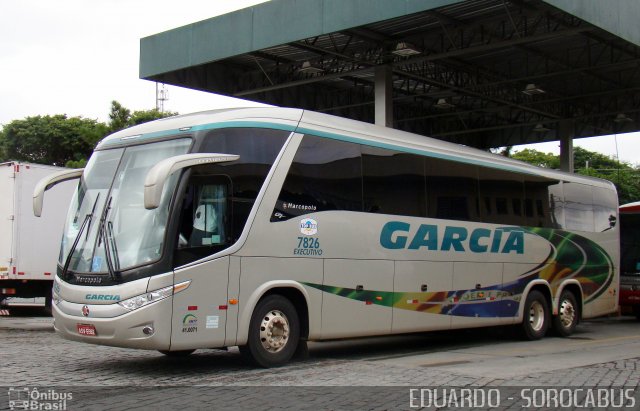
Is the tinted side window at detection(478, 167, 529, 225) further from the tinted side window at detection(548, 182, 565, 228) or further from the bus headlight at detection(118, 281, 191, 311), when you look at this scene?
the bus headlight at detection(118, 281, 191, 311)

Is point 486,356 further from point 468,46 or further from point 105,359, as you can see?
point 468,46

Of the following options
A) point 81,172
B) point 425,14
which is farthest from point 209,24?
point 81,172

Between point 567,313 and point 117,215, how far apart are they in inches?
424

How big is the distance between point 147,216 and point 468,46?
13298 mm

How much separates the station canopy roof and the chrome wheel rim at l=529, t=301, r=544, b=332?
6696 millimetres

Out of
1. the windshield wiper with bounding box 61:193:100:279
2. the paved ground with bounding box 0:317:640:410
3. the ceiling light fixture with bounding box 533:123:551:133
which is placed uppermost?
the ceiling light fixture with bounding box 533:123:551:133

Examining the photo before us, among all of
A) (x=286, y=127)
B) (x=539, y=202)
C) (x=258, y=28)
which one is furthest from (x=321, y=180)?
(x=258, y=28)

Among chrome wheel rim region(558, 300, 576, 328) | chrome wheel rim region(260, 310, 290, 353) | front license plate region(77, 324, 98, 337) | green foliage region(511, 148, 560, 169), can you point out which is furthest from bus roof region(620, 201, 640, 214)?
green foliage region(511, 148, 560, 169)

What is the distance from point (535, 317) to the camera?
15.1 metres

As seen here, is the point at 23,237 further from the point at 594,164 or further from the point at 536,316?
the point at 594,164

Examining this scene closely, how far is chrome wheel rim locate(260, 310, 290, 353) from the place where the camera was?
9.61m

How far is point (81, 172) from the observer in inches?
424

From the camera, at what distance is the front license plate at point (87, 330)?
8750 millimetres

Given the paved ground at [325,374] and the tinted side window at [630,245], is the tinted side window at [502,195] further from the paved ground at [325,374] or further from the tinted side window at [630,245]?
the tinted side window at [630,245]
